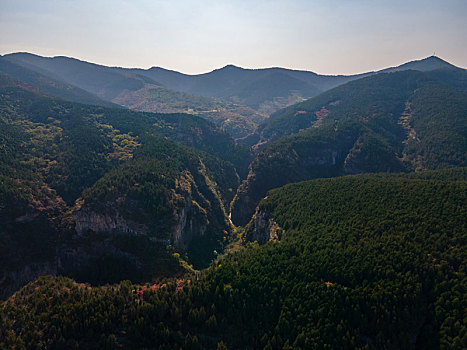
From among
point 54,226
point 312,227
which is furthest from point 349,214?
point 54,226

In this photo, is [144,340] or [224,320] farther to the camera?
[224,320]

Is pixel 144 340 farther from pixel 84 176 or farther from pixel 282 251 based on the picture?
pixel 84 176

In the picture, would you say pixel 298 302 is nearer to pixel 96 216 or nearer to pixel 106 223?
pixel 106 223

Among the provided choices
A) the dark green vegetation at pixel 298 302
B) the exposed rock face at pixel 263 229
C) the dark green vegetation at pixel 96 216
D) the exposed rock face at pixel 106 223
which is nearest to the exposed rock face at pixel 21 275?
the dark green vegetation at pixel 96 216

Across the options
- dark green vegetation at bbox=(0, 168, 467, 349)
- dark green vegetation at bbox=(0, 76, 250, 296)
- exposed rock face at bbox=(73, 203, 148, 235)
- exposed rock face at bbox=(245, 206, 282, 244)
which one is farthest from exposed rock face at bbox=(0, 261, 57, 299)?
exposed rock face at bbox=(245, 206, 282, 244)

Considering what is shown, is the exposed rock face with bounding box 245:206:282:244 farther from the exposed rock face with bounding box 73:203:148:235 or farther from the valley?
the exposed rock face with bounding box 73:203:148:235

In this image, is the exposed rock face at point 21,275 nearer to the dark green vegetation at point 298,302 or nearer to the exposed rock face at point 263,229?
the dark green vegetation at point 298,302
